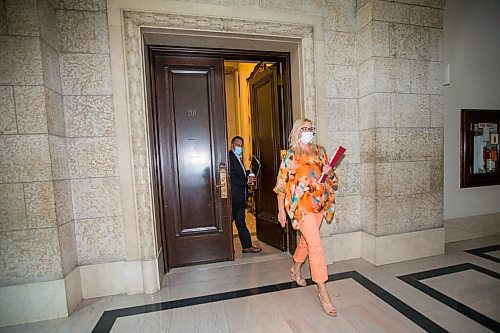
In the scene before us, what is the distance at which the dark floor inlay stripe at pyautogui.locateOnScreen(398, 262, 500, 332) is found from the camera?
A: 186 centimetres

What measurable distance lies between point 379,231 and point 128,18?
3349mm

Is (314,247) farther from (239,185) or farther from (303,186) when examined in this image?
(239,185)

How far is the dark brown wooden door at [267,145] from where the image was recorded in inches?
135

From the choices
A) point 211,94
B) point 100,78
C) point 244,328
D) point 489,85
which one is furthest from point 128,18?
point 489,85

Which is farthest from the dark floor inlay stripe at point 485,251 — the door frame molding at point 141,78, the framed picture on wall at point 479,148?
the door frame molding at point 141,78

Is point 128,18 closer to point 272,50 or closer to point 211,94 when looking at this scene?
point 211,94

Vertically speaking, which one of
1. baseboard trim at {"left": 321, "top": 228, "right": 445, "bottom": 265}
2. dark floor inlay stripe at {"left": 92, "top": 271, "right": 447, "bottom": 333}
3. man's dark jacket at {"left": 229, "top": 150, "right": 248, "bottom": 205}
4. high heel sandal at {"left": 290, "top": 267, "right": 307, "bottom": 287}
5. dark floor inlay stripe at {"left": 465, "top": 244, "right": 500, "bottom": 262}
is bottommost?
dark floor inlay stripe at {"left": 465, "top": 244, "right": 500, "bottom": 262}

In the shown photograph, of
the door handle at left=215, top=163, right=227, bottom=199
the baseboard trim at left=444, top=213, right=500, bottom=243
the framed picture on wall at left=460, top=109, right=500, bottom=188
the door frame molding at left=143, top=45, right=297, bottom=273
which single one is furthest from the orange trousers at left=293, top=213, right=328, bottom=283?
the framed picture on wall at left=460, top=109, right=500, bottom=188

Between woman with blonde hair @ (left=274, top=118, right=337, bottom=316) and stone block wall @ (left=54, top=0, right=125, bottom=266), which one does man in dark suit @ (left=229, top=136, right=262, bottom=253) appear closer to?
woman with blonde hair @ (left=274, top=118, right=337, bottom=316)

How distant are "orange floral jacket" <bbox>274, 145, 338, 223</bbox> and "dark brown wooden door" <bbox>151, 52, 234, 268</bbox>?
1.13m

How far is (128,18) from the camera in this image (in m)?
2.42

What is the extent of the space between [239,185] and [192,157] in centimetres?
75

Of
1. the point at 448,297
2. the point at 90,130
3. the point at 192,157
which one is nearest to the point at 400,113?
the point at 448,297

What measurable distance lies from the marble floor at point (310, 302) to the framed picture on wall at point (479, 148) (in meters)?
1.12
